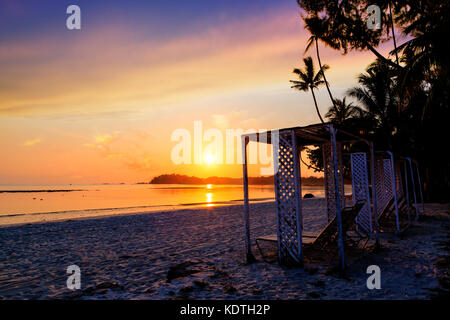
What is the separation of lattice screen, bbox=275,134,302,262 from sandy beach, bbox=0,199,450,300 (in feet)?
1.48

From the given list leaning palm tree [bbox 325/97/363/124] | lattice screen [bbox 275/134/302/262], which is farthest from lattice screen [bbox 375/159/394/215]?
leaning palm tree [bbox 325/97/363/124]

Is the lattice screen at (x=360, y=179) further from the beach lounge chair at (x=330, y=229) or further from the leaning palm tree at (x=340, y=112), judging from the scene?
the leaning palm tree at (x=340, y=112)

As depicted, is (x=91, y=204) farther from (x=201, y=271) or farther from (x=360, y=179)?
(x=201, y=271)

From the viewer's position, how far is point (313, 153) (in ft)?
100

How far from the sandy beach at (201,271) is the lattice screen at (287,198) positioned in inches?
17.7

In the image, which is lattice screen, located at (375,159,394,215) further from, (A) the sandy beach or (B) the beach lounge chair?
(B) the beach lounge chair

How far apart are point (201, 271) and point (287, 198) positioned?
2250 millimetres

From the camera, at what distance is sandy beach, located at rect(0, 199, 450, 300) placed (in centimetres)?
436

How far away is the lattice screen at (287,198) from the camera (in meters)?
5.75

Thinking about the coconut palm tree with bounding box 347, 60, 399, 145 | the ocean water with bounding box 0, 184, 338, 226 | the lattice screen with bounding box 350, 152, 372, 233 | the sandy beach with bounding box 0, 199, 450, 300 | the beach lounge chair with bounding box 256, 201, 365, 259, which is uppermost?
the coconut palm tree with bounding box 347, 60, 399, 145

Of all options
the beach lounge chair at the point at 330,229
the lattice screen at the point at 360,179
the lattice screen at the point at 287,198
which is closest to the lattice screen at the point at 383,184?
the lattice screen at the point at 360,179
